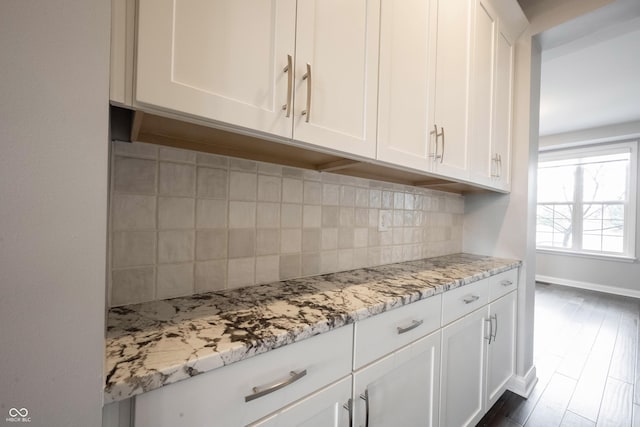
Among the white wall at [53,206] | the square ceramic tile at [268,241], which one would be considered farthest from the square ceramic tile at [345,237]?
the white wall at [53,206]

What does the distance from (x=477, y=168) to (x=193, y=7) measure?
1.50m

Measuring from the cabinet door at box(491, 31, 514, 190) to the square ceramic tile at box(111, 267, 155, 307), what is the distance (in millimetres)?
1892

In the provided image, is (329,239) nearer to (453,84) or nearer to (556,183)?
(453,84)

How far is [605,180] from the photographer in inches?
166

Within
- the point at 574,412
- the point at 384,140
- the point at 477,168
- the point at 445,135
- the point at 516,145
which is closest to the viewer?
the point at 384,140

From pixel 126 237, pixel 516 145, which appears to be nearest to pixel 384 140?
pixel 126 237

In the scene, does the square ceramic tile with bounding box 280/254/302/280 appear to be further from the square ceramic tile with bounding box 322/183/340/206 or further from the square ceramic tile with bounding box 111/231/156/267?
the square ceramic tile with bounding box 111/231/156/267

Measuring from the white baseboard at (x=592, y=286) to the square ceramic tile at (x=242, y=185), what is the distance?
579 centimetres

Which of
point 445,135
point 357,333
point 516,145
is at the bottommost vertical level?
point 357,333

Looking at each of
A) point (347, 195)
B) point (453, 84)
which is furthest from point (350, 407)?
point (453, 84)

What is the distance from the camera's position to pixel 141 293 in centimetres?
81

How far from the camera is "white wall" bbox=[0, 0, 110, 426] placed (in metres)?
0.34

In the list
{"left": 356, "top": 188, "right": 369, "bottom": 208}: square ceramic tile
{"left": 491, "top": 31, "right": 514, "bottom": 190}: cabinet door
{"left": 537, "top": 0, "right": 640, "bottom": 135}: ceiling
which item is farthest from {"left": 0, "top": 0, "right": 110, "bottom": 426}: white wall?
{"left": 537, "top": 0, "right": 640, "bottom": 135}: ceiling

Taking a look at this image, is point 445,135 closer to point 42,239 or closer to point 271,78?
point 271,78
